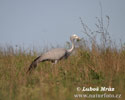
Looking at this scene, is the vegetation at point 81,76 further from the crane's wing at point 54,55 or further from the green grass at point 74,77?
the crane's wing at point 54,55

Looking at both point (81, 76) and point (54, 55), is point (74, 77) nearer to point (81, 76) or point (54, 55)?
point (81, 76)

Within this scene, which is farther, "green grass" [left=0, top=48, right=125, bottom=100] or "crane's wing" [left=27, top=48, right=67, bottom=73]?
"crane's wing" [left=27, top=48, right=67, bottom=73]

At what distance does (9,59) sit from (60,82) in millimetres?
3580

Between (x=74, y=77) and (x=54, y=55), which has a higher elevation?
(x=54, y=55)

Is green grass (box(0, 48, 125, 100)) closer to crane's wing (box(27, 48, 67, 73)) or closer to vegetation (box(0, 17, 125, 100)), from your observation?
vegetation (box(0, 17, 125, 100))

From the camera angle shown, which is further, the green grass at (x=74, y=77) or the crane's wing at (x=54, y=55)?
the crane's wing at (x=54, y=55)

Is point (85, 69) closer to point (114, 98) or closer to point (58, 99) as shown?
point (114, 98)

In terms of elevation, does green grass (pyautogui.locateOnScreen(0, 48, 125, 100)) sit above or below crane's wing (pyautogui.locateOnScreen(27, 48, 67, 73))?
below

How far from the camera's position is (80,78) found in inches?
274

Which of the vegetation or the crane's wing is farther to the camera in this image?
the crane's wing

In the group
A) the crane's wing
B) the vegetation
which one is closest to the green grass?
the vegetation

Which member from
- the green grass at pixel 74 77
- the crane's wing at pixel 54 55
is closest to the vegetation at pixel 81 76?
the green grass at pixel 74 77

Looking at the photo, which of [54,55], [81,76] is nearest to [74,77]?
[81,76]

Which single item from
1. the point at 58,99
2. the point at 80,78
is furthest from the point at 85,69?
the point at 58,99
